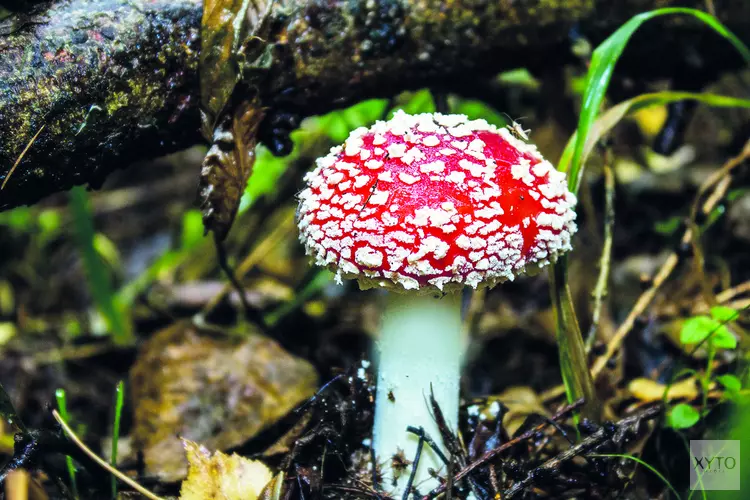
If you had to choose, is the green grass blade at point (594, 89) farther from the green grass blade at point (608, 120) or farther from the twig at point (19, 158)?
the twig at point (19, 158)

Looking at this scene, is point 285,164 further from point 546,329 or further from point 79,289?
point 79,289

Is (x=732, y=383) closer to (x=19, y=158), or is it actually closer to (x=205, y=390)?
(x=205, y=390)

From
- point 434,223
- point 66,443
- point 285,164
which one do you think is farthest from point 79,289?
point 434,223

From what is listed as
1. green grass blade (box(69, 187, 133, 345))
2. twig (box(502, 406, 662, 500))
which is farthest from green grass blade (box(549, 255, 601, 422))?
green grass blade (box(69, 187, 133, 345))

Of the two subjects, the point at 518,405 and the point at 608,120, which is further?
the point at 518,405

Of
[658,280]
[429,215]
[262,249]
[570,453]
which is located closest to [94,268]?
[262,249]

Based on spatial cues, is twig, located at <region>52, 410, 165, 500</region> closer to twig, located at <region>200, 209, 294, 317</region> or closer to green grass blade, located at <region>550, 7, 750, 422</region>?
green grass blade, located at <region>550, 7, 750, 422</region>
